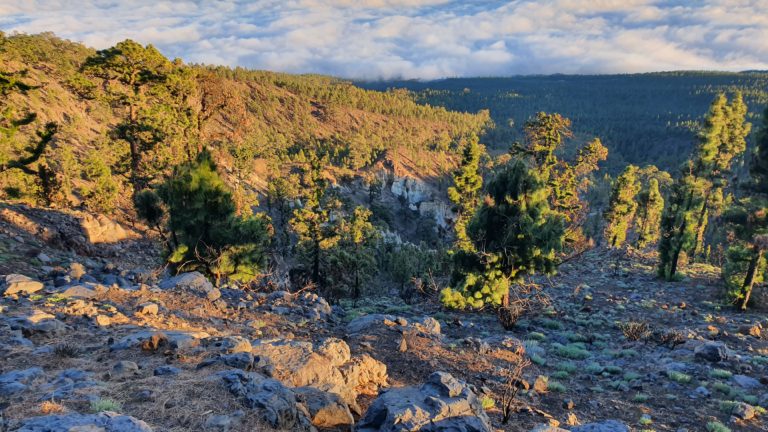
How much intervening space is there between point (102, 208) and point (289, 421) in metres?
31.5

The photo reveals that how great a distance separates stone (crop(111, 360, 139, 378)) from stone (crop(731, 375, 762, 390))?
15.8 metres

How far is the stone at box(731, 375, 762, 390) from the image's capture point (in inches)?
467

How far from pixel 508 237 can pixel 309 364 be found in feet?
37.3

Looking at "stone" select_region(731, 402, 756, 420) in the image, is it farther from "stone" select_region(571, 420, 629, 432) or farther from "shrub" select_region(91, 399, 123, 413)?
"shrub" select_region(91, 399, 123, 413)

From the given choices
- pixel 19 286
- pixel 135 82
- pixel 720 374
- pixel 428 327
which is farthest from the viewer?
pixel 135 82

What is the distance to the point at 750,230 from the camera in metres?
21.3

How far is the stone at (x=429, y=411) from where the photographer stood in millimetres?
6176

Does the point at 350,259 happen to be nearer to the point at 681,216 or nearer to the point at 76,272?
the point at 76,272

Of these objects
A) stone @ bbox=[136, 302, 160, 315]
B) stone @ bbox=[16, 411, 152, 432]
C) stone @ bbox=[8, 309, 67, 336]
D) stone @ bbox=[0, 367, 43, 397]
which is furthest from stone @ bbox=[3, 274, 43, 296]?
stone @ bbox=[16, 411, 152, 432]

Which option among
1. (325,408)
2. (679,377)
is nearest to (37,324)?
(325,408)

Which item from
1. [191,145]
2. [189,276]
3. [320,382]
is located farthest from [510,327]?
[191,145]

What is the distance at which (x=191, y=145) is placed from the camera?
25672 mm

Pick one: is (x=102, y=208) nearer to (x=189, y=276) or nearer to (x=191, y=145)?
(x=191, y=145)

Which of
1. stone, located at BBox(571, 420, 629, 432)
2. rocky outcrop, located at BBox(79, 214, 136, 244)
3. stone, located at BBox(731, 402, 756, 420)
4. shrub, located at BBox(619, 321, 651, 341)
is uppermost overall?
stone, located at BBox(571, 420, 629, 432)
